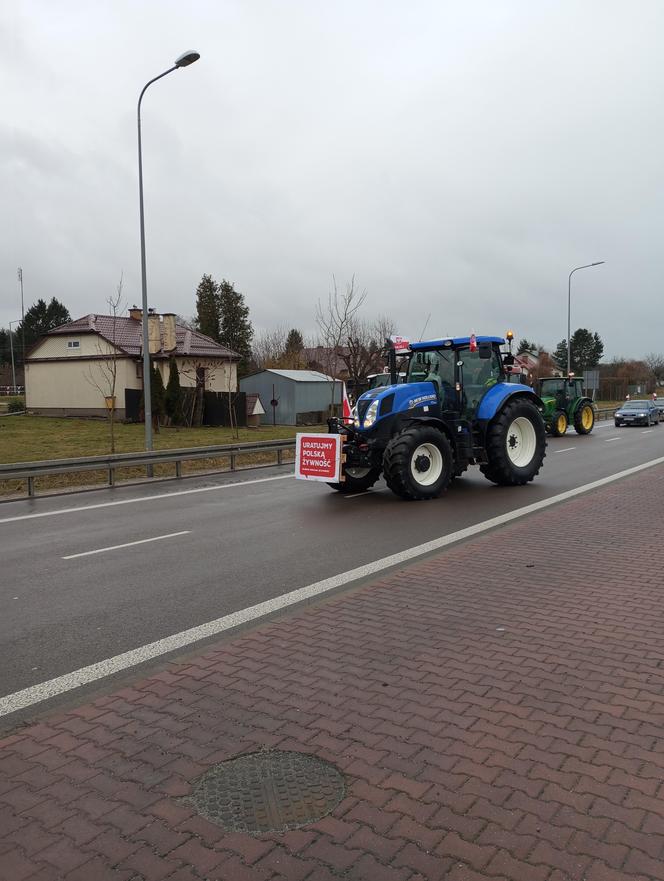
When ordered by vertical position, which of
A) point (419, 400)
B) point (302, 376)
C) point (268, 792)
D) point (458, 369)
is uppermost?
point (302, 376)

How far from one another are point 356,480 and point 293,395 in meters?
23.9

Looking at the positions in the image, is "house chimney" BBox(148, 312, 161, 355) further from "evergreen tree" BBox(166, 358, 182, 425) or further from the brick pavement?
the brick pavement

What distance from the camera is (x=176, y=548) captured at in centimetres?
870

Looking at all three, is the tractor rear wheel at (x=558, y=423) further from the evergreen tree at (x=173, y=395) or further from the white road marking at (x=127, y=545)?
the white road marking at (x=127, y=545)

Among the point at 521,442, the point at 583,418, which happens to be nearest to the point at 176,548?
the point at 521,442

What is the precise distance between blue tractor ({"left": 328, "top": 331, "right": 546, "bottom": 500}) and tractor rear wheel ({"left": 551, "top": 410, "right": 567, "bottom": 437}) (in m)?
13.6

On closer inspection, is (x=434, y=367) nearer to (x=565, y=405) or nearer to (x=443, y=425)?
(x=443, y=425)

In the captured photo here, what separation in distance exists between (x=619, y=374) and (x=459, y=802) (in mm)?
88258

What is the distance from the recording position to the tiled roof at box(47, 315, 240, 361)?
1499 inches

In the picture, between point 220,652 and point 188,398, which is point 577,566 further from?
point 188,398

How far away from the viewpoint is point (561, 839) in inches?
114

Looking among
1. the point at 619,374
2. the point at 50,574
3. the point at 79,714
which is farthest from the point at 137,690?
the point at 619,374

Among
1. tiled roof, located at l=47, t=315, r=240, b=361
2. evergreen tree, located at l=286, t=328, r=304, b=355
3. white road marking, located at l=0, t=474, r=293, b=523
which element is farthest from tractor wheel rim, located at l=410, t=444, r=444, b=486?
evergreen tree, located at l=286, t=328, r=304, b=355

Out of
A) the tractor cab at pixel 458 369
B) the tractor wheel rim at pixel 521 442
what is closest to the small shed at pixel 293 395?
the tractor wheel rim at pixel 521 442
